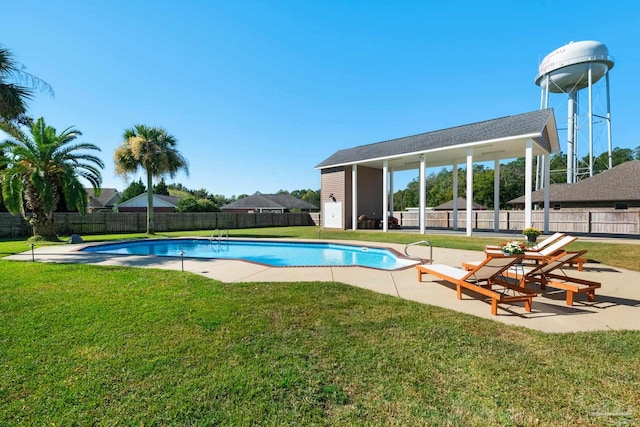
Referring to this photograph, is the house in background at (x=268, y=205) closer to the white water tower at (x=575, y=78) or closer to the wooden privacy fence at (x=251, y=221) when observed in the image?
the wooden privacy fence at (x=251, y=221)

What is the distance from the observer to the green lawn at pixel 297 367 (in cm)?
217

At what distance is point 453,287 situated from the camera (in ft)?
18.9

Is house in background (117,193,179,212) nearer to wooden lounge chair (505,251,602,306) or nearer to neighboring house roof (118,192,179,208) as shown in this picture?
neighboring house roof (118,192,179,208)

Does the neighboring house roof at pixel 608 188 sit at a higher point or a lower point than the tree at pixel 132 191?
lower

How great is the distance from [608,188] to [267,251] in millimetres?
25053

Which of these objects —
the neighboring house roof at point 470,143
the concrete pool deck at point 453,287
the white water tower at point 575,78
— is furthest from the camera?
the white water tower at point 575,78

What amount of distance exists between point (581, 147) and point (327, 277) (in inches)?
1661

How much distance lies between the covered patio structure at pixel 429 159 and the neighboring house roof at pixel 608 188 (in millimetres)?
6602

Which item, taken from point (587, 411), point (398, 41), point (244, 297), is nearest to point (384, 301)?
point (244, 297)

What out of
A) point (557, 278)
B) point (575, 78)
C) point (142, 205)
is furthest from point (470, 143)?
point (142, 205)

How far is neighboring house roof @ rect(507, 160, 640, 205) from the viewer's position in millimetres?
19797

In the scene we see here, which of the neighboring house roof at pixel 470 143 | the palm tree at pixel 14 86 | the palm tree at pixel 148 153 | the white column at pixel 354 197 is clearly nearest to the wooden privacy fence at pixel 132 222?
the palm tree at pixel 148 153

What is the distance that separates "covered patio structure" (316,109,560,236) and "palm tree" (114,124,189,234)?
37.3ft

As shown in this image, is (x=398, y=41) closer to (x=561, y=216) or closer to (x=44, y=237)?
(x=561, y=216)
